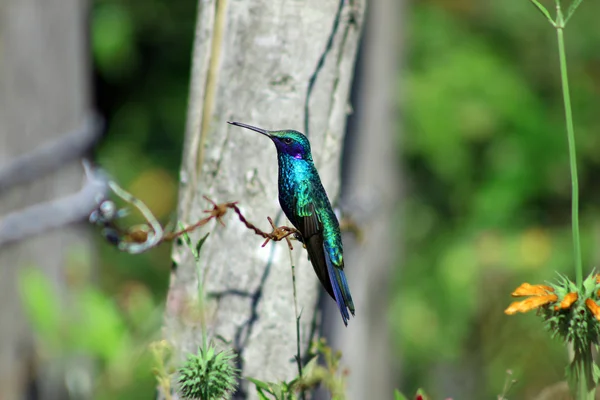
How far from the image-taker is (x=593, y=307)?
103 centimetres

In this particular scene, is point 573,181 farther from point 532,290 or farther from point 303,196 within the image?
point 303,196

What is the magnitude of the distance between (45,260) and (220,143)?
2597 mm

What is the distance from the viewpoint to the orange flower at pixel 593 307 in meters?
1.02

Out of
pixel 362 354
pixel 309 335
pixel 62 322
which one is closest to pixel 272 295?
pixel 309 335

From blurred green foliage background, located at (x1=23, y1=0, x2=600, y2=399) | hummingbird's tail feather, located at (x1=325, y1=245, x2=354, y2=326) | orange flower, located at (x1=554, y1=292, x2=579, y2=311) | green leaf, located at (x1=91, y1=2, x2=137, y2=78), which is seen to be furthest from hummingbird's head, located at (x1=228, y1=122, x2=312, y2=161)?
green leaf, located at (x1=91, y1=2, x2=137, y2=78)

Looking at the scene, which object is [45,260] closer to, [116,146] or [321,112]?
[321,112]

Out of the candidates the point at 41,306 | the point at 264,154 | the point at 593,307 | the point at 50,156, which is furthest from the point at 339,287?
the point at 50,156

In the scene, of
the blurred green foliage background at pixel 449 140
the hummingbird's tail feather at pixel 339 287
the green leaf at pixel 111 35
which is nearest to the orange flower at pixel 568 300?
the hummingbird's tail feather at pixel 339 287

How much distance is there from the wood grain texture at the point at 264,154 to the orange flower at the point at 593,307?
55 cm

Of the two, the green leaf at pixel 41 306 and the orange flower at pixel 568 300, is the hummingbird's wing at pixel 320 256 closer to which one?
the orange flower at pixel 568 300

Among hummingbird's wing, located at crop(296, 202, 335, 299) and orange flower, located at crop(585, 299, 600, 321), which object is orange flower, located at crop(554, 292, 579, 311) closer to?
orange flower, located at crop(585, 299, 600, 321)

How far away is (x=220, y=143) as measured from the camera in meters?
1.49

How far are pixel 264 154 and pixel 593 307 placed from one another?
632 mm

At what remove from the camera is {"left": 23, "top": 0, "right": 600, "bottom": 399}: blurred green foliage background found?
6.46m
